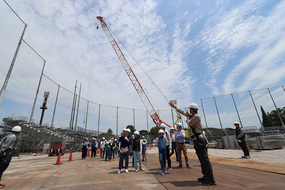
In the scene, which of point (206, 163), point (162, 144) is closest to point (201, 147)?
point (206, 163)

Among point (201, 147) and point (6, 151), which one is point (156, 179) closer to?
point (201, 147)

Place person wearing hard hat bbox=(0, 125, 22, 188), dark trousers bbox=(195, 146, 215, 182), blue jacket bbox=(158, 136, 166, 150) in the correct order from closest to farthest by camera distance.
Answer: dark trousers bbox=(195, 146, 215, 182)
person wearing hard hat bbox=(0, 125, 22, 188)
blue jacket bbox=(158, 136, 166, 150)

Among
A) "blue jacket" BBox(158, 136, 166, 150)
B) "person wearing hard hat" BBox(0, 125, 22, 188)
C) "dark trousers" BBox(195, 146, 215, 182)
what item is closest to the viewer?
"dark trousers" BBox(195, 146, 215, 182)

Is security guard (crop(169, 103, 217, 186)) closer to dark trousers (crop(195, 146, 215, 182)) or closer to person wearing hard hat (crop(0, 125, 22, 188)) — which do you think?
dark trousers (crop(195, 146, 215, 182))

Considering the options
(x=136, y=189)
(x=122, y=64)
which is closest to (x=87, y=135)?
(x=122, y=64)

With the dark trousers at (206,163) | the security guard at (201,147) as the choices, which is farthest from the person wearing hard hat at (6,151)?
the dark trousers at (206,163)

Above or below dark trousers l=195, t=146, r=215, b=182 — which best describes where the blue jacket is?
above

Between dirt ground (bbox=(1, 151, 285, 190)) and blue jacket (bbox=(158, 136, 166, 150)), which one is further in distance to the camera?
blue jacket (bbox=(158, 136, 166, 150))

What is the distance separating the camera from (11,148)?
4.14 metres

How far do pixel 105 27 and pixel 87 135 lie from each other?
29503mm

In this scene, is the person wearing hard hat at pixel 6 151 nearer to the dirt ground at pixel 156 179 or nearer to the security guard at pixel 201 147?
the dirt ground at pixel 156 179

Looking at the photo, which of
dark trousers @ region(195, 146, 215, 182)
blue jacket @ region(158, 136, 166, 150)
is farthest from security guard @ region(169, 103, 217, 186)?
blue jacket @ region(158, 136, 166, 150)

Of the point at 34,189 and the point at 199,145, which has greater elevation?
the point at 199,145

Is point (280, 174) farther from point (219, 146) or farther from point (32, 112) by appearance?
point (32, 112)
